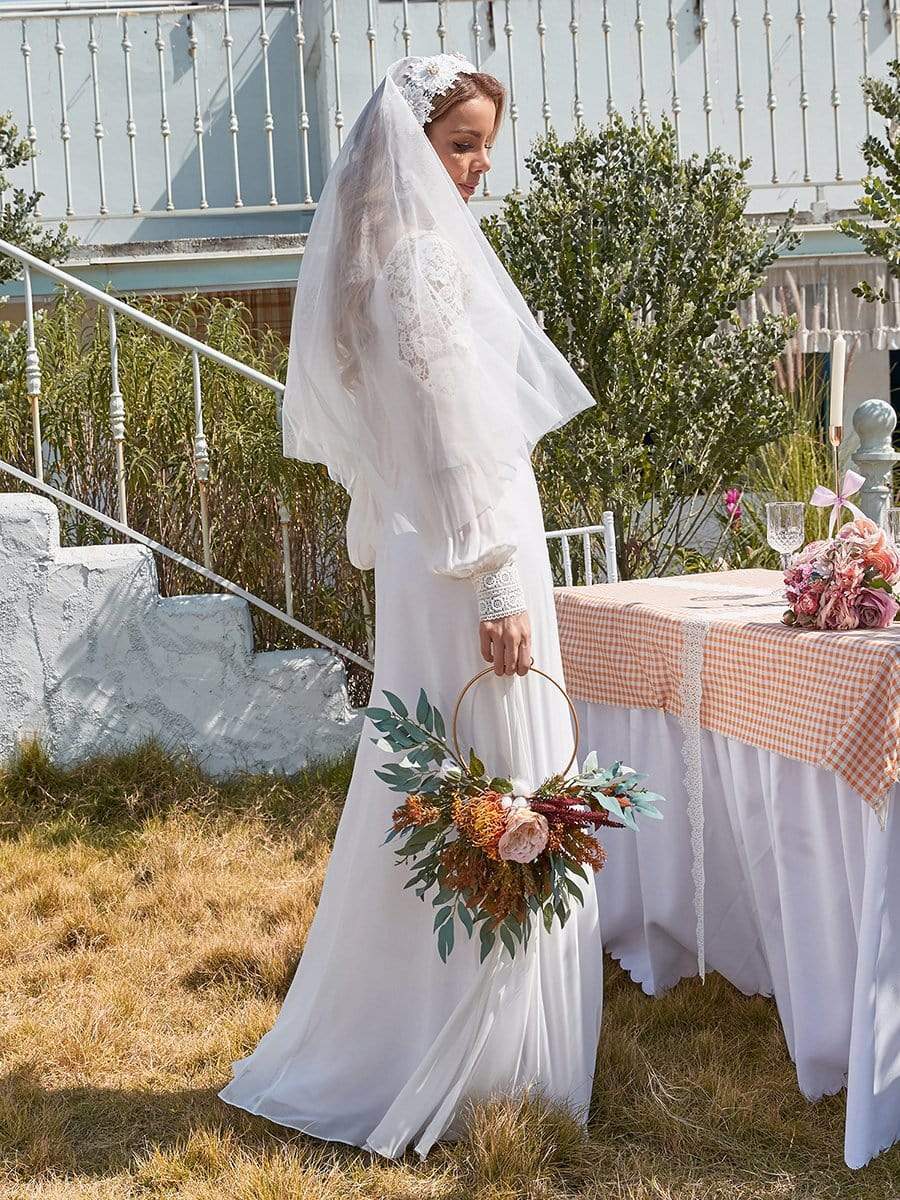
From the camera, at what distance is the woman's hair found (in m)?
2.36

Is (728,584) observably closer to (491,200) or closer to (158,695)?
(158,695)

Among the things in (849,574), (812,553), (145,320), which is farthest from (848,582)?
(145,320)

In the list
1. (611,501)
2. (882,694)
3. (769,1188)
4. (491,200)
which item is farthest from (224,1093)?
(491,200)

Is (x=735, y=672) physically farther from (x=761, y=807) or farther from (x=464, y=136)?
(x=464, y=136)

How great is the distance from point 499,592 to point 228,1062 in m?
1.30

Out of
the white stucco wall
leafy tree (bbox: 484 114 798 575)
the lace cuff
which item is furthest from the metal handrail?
the lace cuff

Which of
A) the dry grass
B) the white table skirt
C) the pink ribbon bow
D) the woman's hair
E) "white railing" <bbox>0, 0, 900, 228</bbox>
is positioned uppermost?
"white railing" <bbox>0, 0, 900, 228</bbox>

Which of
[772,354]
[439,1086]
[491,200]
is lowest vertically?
[439,1086]

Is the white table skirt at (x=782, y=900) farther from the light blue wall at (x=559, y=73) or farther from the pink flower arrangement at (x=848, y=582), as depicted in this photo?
the light blue wall at (x=559, y=73)

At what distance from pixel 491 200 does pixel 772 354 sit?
2.73m

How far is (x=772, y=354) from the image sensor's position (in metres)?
5.36

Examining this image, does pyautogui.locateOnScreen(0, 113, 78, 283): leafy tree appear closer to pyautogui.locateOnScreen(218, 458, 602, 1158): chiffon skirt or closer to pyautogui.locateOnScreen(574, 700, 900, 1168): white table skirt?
pyautogui.locateOnScreen(574, 700, 900, 1168): white table skirt

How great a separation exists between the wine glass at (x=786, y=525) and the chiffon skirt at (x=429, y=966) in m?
0.71

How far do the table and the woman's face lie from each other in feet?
3.49
